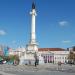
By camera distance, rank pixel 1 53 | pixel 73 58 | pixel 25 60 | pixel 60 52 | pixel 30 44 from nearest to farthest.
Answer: pixel 25 60 < pixel 30 44 < pixel 73 58 < pixel 1 53 < pixel 60 52

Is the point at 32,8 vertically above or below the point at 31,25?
above

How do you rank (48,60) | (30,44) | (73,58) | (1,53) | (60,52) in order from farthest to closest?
(60,52) → (48,60) → (1,53) → (73,58) → (30,44)

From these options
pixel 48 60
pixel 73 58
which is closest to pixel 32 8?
pixel 73 58

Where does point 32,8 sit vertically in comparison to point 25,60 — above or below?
above

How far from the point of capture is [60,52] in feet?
573

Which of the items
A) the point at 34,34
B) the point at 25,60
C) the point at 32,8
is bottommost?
the point at 25,60

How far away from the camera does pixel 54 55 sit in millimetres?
170750

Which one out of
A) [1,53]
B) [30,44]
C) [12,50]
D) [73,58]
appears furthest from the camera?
[12,50]

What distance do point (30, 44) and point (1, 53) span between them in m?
29.7

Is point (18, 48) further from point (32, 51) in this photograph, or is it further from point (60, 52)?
point (32, 51)

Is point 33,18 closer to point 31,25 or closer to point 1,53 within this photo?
point 31,25

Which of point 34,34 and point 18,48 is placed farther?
point 18,48

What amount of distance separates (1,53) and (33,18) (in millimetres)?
31944

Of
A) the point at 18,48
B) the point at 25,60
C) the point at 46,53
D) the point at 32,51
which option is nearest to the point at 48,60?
the point at 46,53
